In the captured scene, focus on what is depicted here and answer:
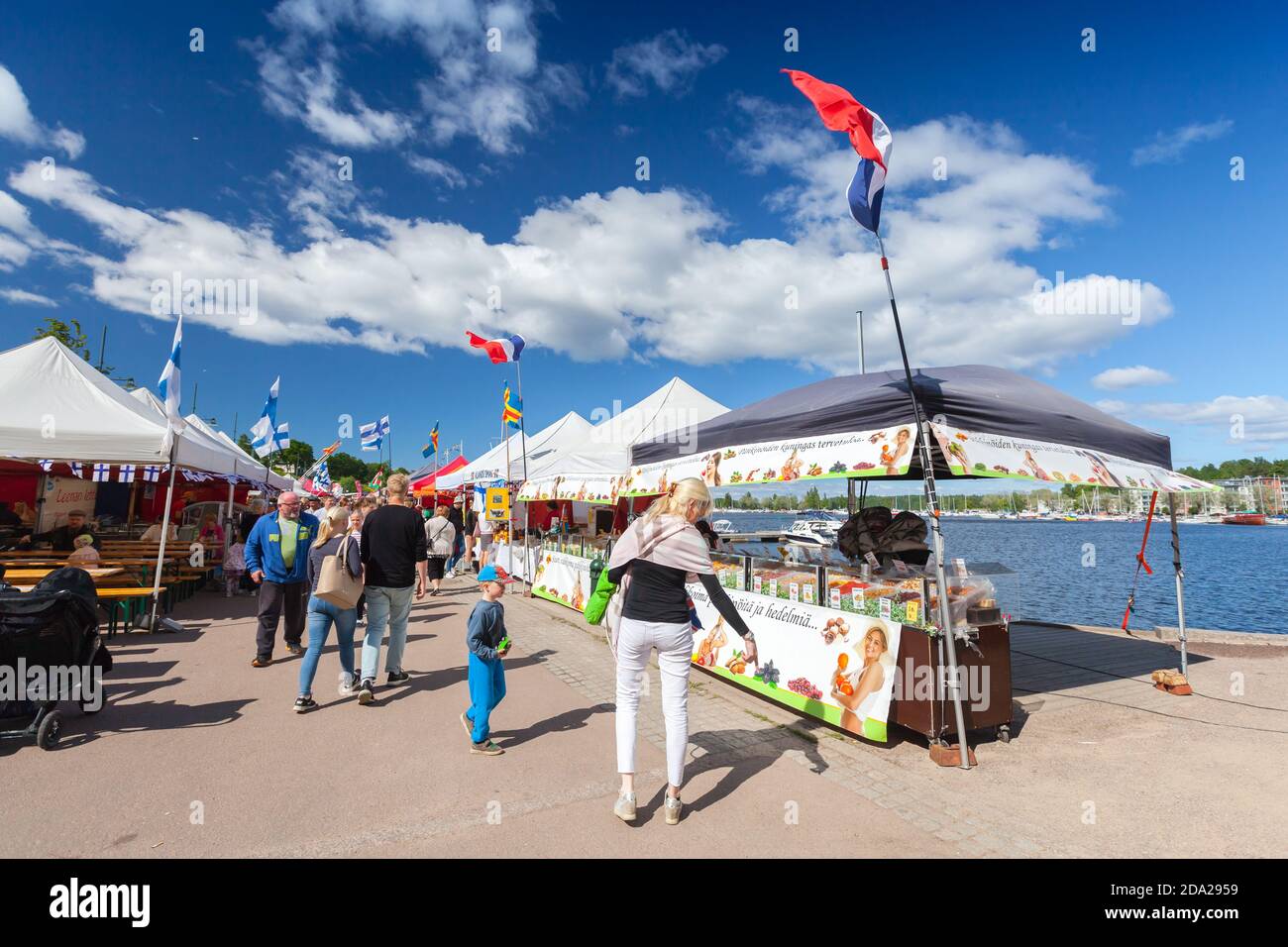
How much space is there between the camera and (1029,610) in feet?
58.2

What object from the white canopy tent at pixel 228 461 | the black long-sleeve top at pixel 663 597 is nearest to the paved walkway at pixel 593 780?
the black long-sleeve top at pixel 663 597

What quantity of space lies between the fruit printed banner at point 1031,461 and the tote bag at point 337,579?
16.6 ft

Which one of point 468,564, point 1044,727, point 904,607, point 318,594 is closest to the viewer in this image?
point 904,607

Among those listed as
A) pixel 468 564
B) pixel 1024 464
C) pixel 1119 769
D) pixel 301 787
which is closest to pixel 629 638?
pixel 301 787

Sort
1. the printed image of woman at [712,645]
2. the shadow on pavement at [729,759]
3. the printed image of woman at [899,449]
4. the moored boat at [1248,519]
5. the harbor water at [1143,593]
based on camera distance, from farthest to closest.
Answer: the moored boat at [1248,519] → the harbor water at [1143,593] → the printed image of woman at [712,645] → the printed image of woman at [899,449] → the shadow on pavement at [729,759]

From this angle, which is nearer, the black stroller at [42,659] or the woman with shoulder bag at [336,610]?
the black stroller at [42,659]

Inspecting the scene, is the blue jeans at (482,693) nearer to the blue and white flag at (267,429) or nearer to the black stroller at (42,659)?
the black stroller at (42,659)

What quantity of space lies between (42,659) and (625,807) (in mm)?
4580

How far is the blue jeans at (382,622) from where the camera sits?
18.4 feet

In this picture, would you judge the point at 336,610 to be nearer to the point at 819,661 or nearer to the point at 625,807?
the point at 625,807

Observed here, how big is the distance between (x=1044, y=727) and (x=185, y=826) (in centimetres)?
609

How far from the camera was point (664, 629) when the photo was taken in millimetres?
3389

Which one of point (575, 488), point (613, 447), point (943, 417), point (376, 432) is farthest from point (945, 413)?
point (376, 432)
